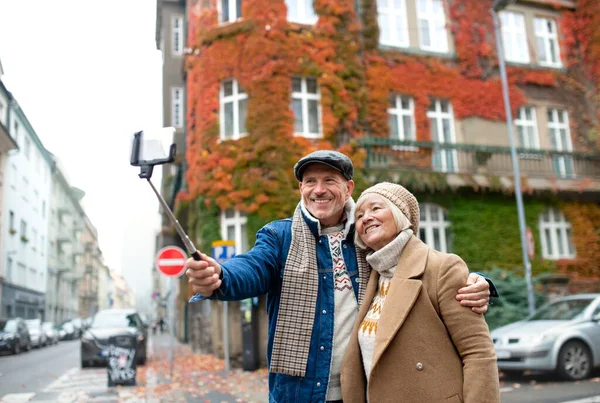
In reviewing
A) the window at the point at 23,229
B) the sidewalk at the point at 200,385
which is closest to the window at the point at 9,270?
the window at the point at 23,229

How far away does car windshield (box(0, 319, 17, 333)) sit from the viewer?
2137 centimetres

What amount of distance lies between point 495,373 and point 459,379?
154mm

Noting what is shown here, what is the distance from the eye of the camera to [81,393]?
9.91 meters

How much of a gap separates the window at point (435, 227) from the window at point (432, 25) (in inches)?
227

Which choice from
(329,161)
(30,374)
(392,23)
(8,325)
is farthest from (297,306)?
(8,325)

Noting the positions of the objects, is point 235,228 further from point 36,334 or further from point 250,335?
point 36,334

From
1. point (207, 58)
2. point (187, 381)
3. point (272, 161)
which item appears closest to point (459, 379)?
point (187, 381)

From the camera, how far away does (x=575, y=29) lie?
21.1m

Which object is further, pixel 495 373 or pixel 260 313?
pixel 260 313

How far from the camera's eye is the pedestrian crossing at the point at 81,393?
9141mm

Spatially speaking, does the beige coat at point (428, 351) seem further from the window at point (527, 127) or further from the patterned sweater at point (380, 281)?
the window at point (527, 127)

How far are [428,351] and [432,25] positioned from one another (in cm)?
1867

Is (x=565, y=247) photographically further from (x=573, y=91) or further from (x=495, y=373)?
(x=495, y=373)

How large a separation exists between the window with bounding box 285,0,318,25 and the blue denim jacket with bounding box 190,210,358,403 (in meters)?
14.6
